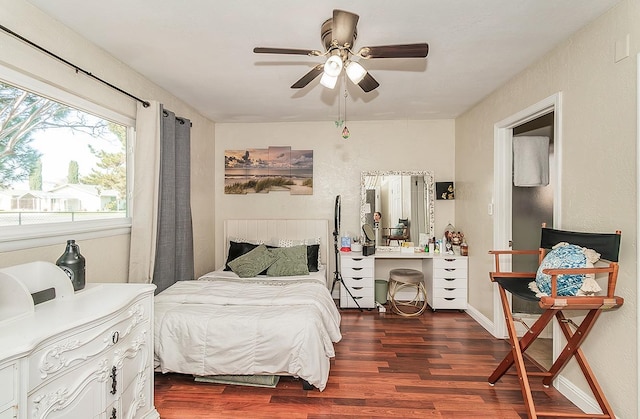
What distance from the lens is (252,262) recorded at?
3891mm

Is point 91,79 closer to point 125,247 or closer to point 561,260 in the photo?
point 125,247

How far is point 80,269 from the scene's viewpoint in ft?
6.19

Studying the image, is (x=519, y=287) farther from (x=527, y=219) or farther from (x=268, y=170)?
(x=268, y=170)

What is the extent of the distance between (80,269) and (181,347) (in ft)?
3.09

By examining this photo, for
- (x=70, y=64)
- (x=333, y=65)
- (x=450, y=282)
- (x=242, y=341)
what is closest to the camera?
(x=333, y=65)

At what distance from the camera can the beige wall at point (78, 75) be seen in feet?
6.15

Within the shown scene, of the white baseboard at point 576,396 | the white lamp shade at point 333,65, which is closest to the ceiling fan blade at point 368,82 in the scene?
the white lamp shade at point 333,65

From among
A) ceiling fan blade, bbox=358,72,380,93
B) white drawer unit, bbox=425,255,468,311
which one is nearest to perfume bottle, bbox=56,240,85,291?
ceiling fan blade, bbox=358,72,380,93

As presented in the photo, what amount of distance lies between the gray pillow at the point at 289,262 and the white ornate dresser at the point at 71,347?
1.90 meters

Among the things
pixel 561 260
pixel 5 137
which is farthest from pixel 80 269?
pixel 561 260

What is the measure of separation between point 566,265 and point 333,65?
173cm

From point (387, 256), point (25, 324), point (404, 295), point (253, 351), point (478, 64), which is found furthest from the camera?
point (404, 295)

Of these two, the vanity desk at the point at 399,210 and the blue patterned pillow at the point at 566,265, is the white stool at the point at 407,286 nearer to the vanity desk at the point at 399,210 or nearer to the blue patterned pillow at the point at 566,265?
the vanity desk at the point at 399,210

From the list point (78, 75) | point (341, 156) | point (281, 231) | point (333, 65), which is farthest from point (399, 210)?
point (78, 75)
